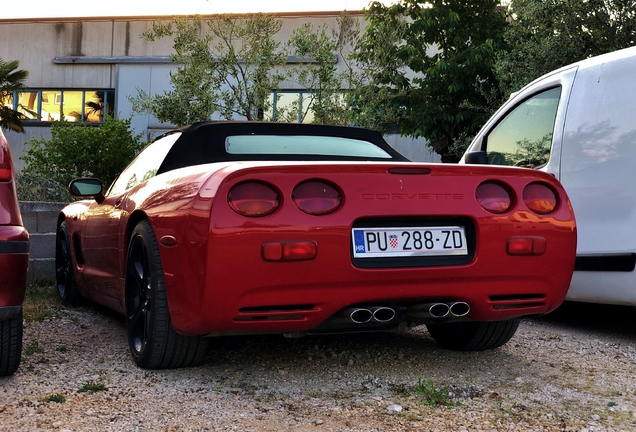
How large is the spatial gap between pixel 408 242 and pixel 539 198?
700 millimetres

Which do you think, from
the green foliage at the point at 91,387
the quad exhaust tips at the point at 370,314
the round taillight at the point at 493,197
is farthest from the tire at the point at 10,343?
the round taillight at the point at 493,197

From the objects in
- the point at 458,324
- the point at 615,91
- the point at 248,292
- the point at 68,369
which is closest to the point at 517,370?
the point at 458,324

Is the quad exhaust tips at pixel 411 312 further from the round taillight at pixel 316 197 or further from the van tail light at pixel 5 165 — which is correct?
the van tail light at pixel 5 165

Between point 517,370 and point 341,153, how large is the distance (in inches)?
60.9

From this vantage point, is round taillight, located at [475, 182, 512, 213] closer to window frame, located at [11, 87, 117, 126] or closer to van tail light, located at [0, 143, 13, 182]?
van tail light, located at [0, 143, 13, 182]

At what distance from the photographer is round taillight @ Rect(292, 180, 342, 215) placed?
317cm

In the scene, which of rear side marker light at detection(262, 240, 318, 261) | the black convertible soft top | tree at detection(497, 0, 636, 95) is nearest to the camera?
rear side marker light at detection(262, 240, 318, 261)

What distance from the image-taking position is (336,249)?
124 inches

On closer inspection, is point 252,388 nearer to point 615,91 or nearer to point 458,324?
point 458,324

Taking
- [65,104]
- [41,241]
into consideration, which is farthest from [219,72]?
[65,104]

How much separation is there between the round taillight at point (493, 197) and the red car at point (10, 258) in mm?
1965

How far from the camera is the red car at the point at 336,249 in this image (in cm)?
311

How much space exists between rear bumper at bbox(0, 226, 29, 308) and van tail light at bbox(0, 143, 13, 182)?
0.70 feet

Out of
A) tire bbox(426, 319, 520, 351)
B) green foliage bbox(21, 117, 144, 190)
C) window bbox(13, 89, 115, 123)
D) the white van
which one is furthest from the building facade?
tire bbox(426, 319, 520, 351)
